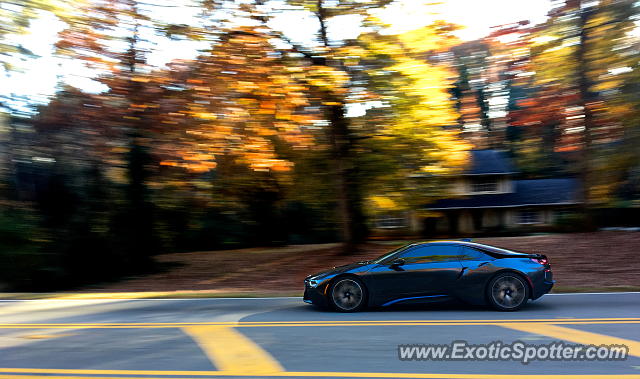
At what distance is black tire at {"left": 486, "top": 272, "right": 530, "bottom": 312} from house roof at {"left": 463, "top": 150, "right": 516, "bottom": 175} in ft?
90.0

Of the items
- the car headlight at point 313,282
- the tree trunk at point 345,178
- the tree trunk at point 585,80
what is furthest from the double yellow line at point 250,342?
the tree trunk at point 585,80

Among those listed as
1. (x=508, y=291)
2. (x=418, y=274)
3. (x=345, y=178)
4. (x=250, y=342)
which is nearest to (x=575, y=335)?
(x=508, y=291)

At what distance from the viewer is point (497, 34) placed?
56.6 feet

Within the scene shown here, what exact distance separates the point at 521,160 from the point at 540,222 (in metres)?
7.66

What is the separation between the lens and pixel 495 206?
36812mm

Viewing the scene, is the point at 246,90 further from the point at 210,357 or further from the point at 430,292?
the point at 210,357

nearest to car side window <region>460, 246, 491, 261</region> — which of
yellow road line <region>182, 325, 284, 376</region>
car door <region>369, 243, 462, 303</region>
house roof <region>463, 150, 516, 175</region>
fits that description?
car door <region>369, 243, 462, 303</region>

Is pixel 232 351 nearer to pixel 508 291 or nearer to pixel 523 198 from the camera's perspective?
pixel 508 291

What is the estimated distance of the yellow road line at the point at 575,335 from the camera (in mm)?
6723

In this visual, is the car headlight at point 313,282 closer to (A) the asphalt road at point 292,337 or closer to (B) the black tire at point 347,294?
(B) the black tire at point 347,294

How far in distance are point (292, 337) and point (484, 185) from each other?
32.7m

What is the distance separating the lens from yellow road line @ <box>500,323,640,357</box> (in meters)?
6.72

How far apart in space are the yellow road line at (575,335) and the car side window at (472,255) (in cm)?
170

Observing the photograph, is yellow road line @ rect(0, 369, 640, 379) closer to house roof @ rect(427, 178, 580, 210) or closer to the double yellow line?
the double yellow line
